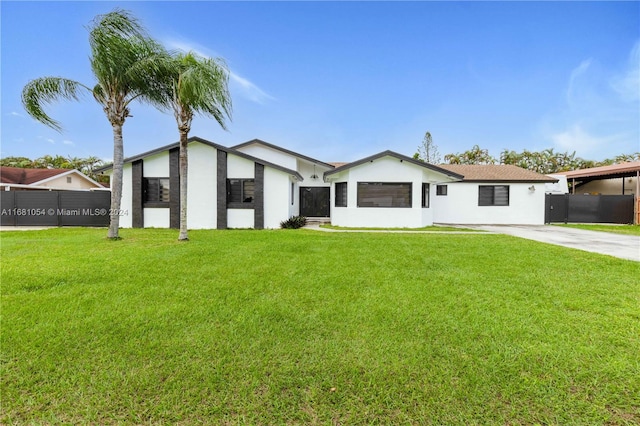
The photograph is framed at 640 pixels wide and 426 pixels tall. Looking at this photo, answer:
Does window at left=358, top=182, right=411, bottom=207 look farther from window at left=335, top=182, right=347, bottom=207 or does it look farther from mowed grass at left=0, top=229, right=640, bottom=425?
mowed grass at left=0, top=229, right=640, bottom=425

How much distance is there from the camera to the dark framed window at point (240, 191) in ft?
47.0

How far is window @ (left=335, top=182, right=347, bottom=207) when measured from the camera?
15.4 metres

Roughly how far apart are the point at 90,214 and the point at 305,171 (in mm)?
11734

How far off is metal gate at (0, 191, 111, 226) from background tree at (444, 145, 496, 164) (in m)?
37.2

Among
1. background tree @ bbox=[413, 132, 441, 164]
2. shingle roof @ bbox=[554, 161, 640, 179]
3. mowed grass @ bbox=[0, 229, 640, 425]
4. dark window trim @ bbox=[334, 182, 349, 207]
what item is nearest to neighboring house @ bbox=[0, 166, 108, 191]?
dark window trim @ bbox=[334, 182, 349, 207]

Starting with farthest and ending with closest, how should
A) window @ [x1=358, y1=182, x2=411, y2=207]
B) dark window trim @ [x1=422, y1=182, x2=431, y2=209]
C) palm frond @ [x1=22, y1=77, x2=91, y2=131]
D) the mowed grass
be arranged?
dark window trim @ [x1=422, y1=182, x2=431, y2=209]
window @ [x1=358, y1=182, x2=411, y2=207]
palm frond @ [x1=22, y1=77, x2=91, y2=131]
the mowed grass

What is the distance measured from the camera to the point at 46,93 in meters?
9.58

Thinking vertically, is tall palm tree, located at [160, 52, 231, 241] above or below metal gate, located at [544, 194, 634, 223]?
above

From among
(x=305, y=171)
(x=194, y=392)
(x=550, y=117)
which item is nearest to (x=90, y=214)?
(x=305, y=171)

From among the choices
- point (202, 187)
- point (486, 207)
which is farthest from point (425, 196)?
point (202, 187)

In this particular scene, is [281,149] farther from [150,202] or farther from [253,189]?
[150,202]

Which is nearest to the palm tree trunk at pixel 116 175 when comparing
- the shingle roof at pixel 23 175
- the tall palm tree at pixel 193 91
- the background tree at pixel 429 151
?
the tall palm tree at pixel 193 91

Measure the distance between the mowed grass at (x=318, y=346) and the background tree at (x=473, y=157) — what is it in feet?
115

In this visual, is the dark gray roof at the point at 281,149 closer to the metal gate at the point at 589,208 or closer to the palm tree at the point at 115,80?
the palm tree at the point at 115,80
